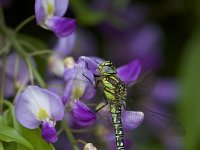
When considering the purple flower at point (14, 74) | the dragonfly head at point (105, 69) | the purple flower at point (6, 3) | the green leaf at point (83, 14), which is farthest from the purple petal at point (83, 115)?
the purple flower at point (6, 3)

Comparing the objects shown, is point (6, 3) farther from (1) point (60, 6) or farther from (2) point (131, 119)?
(2) point (131, 119)

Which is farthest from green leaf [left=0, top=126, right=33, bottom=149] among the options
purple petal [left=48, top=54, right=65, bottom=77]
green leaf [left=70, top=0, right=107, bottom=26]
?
green leaf [left=70, top=0, right=107, bottom=26]

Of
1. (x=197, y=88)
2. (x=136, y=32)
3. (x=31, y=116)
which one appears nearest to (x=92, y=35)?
(x=136, y=32)

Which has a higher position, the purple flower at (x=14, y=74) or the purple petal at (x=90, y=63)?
the purple flower at (x=14, y=74)

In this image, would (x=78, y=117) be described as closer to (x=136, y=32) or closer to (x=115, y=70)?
(x=115, y=70)

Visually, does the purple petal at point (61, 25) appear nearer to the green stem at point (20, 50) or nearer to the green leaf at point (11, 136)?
the green stem at point (20, 50)

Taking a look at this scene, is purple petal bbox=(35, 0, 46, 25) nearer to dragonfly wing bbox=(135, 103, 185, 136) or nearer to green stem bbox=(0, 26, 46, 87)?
green stem bbox=(0, 26, 46, 87)

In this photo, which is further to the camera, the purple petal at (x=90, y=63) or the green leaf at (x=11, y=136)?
the purple petal at (x=90, y=63)
